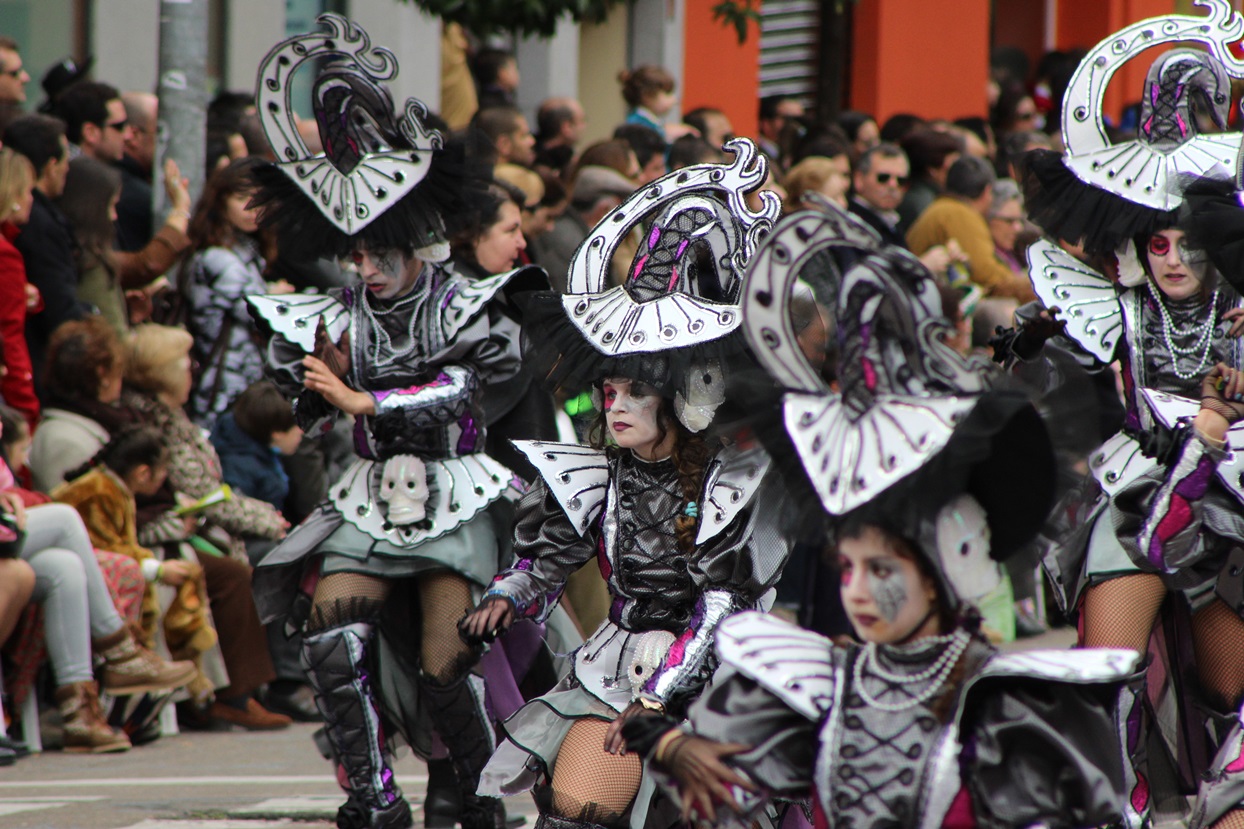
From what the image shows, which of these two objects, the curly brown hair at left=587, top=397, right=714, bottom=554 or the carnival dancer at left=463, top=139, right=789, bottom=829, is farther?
the curly brown hair at left=587, top=397, right=714, bottom=554

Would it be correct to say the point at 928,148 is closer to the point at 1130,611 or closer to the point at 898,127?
the point at 898,127

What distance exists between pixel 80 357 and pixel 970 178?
5826 millimetres

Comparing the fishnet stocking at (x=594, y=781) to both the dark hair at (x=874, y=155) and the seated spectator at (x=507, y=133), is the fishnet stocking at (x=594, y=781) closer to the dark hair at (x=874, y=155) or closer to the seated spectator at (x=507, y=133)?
the seated spectator at (x=507, y=133)

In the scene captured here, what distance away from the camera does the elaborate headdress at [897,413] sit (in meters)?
3.41

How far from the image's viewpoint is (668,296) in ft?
15.9

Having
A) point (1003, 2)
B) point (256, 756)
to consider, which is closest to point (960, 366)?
point (256, 756)

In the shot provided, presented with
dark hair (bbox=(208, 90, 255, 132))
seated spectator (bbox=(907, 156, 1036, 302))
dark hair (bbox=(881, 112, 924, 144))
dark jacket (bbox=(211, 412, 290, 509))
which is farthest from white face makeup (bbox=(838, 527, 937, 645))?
dark hair (bbox=(881, 112, 924, 144))

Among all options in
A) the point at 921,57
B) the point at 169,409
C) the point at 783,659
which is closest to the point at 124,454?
the point at 169,409

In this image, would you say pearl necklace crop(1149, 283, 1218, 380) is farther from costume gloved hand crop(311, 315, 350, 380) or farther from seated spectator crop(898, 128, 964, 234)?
seated spectator crop(898, 128, 964, 234)

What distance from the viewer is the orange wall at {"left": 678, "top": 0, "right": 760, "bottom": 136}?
1714 cm

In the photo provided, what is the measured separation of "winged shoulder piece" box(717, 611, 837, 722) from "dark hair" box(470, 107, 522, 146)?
20.9 ft

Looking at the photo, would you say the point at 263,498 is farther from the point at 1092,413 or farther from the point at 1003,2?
the point at 1003,2

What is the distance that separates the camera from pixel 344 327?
241 inches

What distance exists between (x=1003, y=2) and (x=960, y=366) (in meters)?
23.6
